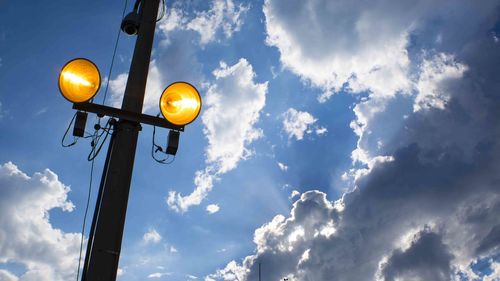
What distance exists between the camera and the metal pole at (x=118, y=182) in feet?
10.1

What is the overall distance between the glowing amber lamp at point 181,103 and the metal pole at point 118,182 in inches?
13.5

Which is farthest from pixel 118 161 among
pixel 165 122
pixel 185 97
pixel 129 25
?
pixel 129 25

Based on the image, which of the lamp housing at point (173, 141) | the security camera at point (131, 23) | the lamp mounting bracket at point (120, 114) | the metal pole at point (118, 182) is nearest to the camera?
the metal pole at point (118, 182)

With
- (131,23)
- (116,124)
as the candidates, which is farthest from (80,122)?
(131,23)

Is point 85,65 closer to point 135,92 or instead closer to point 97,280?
point 135,92

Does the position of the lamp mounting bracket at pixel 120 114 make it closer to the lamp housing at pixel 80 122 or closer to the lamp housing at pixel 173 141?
the lamp housing at pixel 80 122

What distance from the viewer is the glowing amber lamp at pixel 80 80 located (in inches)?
130

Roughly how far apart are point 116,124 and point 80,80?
0.51m

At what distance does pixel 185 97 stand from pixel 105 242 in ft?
4.59

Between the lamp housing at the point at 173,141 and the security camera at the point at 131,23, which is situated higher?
the security camera at the point at 131,23

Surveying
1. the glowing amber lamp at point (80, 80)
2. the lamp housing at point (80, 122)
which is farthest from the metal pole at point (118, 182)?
the glowing amber lamp at point (80, 80)

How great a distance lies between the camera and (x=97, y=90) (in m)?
3.33

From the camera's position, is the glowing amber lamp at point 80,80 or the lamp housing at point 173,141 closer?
the glowing amber lamp at point 80,80

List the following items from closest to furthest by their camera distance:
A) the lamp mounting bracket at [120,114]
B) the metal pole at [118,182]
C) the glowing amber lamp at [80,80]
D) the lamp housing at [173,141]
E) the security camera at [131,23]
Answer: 1. the metal pole at [118,182]
2. the glowing amber lamp at [80,80]
3. the lamp mounting bracket at [120,114]
4. the lamp housing at [173,141]
5. the security camera at [131,23]
